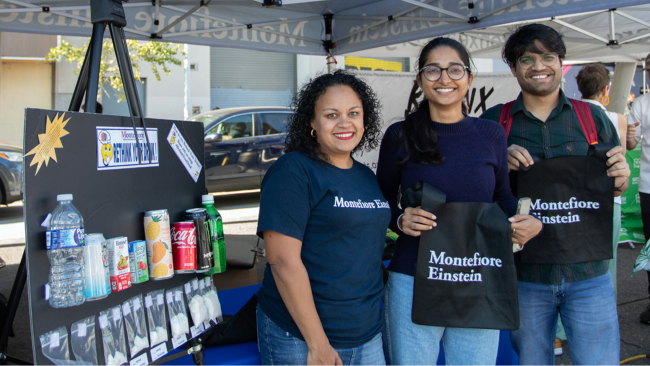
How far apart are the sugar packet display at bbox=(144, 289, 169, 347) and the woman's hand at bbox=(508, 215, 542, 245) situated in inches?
53.2

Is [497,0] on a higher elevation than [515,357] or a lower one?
higher

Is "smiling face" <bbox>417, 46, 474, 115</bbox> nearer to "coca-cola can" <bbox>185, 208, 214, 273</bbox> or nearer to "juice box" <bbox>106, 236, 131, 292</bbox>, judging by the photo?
"coca-cola can" <bbox>185, 208, 214, 273</bbox>

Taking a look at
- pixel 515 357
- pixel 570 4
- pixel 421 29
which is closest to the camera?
pixel 515 357

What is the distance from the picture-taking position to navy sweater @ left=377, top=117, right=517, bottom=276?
172 centimetres

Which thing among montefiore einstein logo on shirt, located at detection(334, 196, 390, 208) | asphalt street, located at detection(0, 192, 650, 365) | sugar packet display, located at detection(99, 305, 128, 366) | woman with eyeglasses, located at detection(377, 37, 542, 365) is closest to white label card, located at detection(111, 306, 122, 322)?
sugar packet display, located at detection(99, 305, 128, 366)

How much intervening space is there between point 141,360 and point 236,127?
746 centimetres

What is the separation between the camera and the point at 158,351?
168 centimetres

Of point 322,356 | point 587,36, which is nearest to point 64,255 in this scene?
point 322,356

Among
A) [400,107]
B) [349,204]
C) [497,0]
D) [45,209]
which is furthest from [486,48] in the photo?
[45,209]

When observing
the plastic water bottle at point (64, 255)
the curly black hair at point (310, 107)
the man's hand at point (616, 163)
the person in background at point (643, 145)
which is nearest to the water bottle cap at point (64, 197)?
the plastic water bottle at point (64, 255)

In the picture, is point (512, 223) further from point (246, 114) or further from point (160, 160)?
point (246, 114)

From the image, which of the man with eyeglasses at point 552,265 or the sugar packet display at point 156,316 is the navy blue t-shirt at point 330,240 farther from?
the man with eyeglasses at point 552,265

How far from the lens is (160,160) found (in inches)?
72.6

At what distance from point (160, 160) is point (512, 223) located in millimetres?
1390
